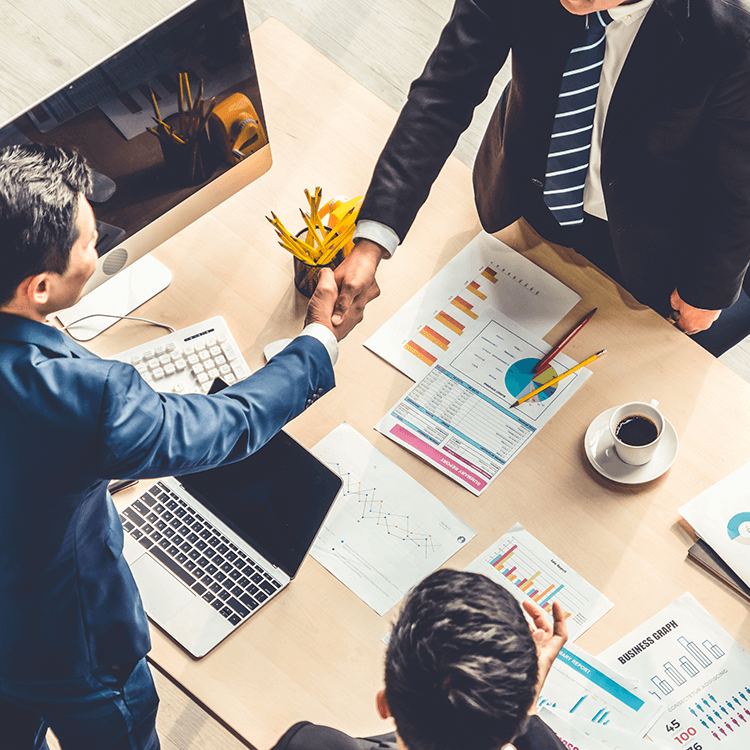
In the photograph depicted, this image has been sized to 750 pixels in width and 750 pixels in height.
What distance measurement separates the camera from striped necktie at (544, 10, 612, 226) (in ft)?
4.23

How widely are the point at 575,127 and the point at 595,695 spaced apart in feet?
3.17

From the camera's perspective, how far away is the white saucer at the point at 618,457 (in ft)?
4.32

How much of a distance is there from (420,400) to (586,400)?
303mm

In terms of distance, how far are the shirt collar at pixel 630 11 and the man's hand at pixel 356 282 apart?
537 millimetres

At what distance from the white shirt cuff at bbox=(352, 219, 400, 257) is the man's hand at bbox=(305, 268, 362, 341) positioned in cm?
10

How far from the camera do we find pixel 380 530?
1301 mm

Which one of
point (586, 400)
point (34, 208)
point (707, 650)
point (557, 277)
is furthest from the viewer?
point (557, 277)

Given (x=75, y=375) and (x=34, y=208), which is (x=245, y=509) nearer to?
(x=75, y=375)

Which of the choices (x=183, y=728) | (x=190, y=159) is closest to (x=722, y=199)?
(x=190, y=159)

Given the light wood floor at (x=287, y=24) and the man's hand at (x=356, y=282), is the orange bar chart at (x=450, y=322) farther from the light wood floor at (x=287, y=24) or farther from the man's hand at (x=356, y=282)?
the light wood floor at (x=287, y=24)

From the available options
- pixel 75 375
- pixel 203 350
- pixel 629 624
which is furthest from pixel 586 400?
pixel 75 375

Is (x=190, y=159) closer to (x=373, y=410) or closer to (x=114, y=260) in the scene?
(x=114, y=260)

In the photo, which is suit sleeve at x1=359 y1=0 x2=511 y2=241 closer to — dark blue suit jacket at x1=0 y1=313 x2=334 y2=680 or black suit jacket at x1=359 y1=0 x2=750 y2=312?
black suit jacket at x1=359 y1=0 x2=750 y2=312

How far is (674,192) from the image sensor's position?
144 cm
